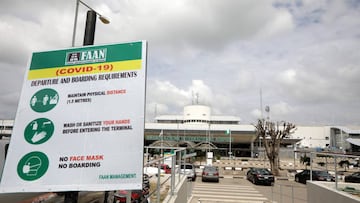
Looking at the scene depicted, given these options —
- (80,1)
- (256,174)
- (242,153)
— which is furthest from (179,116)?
(80,1)

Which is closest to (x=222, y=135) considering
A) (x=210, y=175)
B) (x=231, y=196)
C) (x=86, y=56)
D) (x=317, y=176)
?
(x=210, y=175)

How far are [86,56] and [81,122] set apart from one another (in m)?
0.73

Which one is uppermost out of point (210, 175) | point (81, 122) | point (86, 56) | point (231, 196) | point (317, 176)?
point (86, 56)

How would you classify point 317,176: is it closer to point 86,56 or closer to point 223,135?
point 86,56

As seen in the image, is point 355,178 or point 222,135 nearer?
point 355,178

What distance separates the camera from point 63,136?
8.05 feet

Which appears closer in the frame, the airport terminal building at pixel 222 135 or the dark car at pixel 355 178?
the dark car at pixel 355 178

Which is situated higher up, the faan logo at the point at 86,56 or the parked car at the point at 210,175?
the faan logo at the point at 86,56

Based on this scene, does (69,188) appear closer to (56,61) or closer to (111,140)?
(111,140)

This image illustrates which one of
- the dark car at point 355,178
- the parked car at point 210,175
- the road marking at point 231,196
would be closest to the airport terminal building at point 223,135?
the parked car at point 210,175

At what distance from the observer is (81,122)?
2.48 m

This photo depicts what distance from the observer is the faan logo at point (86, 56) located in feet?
8.54

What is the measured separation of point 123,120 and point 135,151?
13.2 inches

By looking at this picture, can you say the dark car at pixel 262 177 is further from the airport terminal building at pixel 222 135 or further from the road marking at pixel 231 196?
the airport terminal building at pixel 222 135
